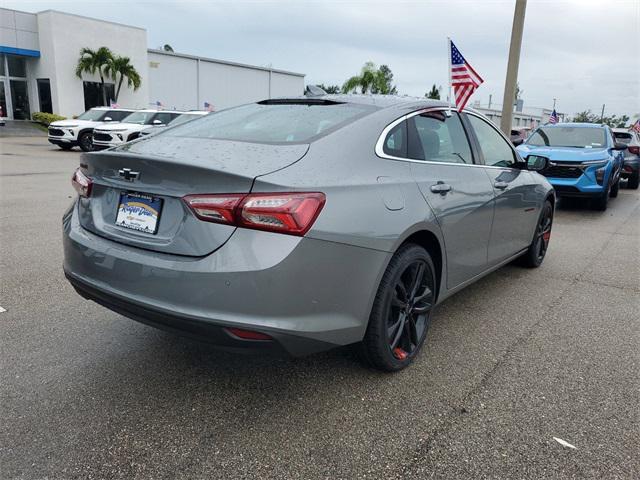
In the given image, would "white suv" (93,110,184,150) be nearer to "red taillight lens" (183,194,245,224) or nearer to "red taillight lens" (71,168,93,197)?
"red taillight lens" (71,168,93,197)

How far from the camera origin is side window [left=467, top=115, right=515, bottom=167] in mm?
4156

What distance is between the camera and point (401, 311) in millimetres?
3051

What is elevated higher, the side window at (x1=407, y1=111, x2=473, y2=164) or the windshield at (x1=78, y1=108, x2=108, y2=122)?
the side window at (x1=407, y1=111, x2=473, y2=164)

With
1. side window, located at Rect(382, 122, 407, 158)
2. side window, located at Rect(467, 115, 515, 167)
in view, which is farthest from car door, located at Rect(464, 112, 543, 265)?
side window, located at Rect(382, 122, 407, 158)

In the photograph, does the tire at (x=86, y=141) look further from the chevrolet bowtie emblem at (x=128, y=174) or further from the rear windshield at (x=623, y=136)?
the chevrolet bowtie emblem at (x=128, y=174)

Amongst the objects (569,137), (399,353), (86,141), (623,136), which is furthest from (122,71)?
(399,353)

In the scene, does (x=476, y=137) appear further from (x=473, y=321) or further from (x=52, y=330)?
(x=52, y=330)

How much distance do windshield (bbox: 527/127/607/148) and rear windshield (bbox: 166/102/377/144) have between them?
26.8 feet

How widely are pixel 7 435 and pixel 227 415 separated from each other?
3.29 ft

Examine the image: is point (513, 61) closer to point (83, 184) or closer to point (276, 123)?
point (276, 123)

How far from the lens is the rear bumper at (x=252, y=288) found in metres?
2.25

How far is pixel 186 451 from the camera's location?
2324 millimetres

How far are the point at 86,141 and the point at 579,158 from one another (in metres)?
16.3

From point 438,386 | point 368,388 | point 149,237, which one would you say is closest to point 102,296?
point 149,237
